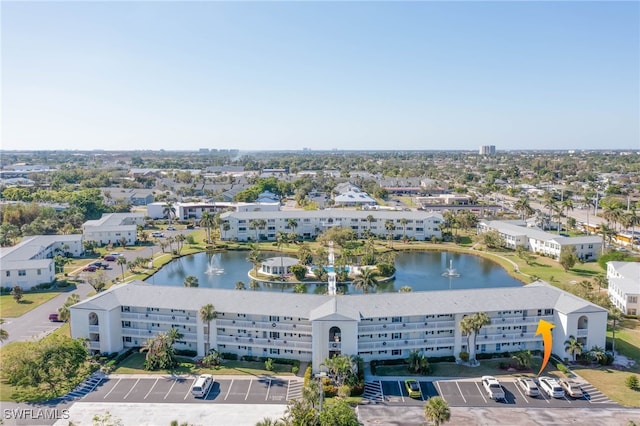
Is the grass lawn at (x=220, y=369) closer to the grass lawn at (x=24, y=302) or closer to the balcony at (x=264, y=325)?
the balcony at (x=264, y=325)

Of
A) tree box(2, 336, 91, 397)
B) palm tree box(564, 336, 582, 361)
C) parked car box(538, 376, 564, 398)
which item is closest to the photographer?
parked car box(538, 376, 564, 398)

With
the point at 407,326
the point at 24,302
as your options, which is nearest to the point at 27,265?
the point at 24,302

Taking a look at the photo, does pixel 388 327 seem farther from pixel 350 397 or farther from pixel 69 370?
pixel 69 370

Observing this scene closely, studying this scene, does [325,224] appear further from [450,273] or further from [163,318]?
[163,318]

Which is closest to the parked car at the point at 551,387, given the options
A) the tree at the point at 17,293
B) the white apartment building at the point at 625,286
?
the white apartment building at the point at 625,286

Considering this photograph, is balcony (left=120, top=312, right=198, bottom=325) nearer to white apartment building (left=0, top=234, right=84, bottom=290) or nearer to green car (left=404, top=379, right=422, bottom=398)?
green car (left=404, top=379, right=422, bottom=398)

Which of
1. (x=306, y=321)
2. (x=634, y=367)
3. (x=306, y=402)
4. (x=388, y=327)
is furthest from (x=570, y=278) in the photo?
(x=306, y=402)

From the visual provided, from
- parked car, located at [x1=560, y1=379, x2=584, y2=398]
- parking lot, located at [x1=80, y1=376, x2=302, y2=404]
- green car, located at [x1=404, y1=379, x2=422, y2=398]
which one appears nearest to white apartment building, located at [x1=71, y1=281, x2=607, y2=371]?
parking lot, located at [x1=80, y1=376, x2=302, y2=404]
